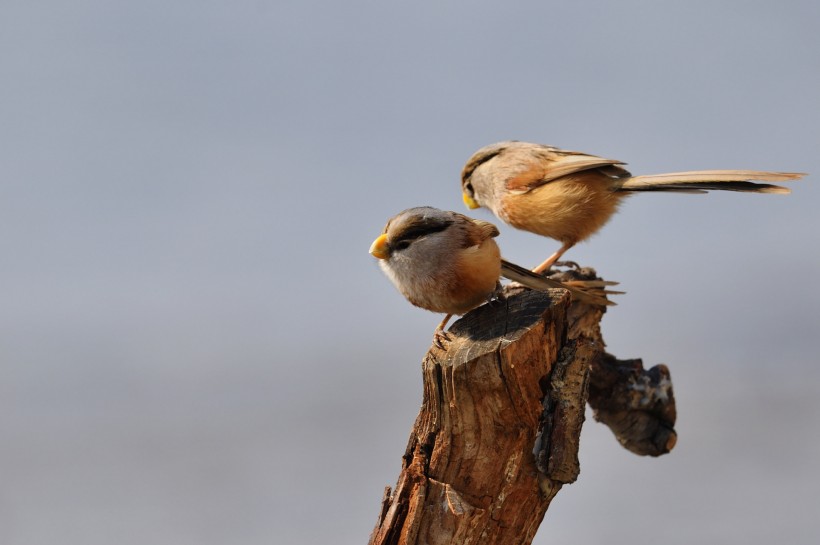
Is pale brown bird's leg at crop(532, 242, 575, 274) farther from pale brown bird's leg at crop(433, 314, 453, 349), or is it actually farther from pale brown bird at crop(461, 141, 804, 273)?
pale brown bird's leg at crop(433, 314, 453, 349)

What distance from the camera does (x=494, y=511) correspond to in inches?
135

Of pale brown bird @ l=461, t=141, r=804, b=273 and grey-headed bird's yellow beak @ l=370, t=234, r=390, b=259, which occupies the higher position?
pale brown bird @ l=461, t=141, r=804, b=273

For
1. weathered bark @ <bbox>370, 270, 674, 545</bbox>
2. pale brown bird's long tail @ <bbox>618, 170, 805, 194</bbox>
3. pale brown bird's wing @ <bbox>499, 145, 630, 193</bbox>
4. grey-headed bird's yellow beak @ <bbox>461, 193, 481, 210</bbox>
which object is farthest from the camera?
grey-headed bird's yellow beak @ <bbox>461, 193, 481, 210</bbox>

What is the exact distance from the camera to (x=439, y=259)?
3656mm

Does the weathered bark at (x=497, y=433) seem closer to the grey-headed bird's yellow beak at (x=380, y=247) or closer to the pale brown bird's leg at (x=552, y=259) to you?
the grey-headed bird's yellow beak at (x=380, y=247)

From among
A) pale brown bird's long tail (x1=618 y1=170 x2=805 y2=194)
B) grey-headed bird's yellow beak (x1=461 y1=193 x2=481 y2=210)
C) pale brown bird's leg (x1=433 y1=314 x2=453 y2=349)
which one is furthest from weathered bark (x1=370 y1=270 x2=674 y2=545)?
grey-headed bird's yellow beak (x1=461 y1=193 x2=481 y2=210)

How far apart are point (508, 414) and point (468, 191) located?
Answer: 2888 mm

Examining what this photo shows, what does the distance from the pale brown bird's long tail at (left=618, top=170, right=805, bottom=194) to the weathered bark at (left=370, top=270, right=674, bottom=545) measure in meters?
1.88

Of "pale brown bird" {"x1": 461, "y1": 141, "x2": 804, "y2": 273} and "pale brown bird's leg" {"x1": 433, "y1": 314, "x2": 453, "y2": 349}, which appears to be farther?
"pale brown bird" {"x1": 461, "y1": 141, "x2": 804, "y2": 273}

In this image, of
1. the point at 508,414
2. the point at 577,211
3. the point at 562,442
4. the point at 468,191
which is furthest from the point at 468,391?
the point at 468,191

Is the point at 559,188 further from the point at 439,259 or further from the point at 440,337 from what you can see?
the point at 440,337

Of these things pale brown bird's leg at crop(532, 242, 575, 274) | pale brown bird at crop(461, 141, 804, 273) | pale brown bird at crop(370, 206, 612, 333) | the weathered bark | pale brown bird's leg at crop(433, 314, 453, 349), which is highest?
pale brown bird at crop(461, 141, 804, 273)

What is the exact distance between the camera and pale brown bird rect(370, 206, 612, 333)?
3.67 metres

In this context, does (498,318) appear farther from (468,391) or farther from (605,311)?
(605,311)
